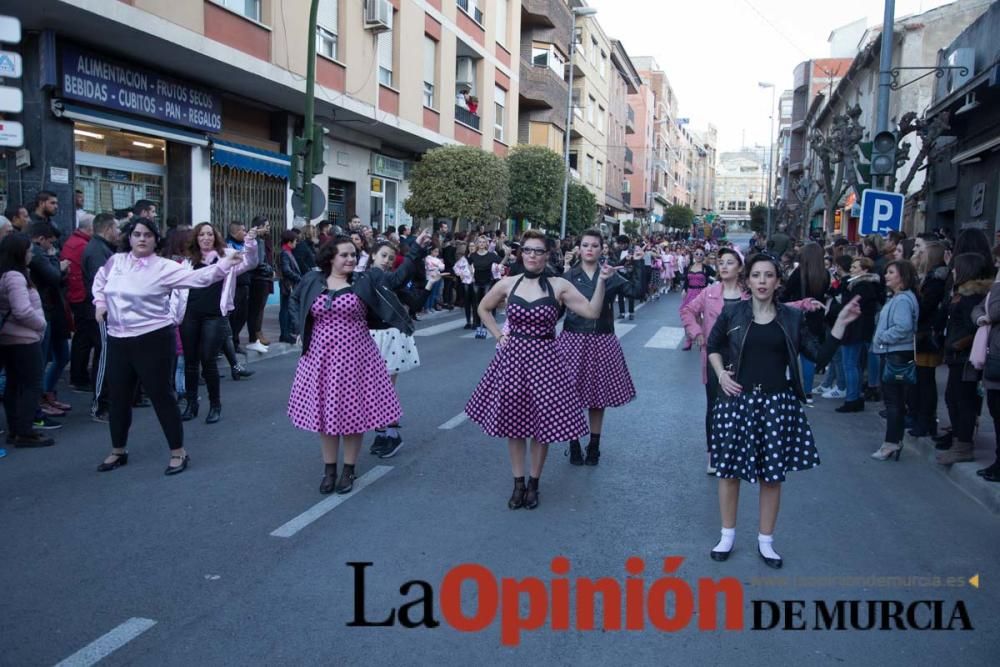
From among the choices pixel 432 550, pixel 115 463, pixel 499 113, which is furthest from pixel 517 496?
pixel 499 113

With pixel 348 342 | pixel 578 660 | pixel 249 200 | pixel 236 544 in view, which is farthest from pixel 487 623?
pixel 249 200

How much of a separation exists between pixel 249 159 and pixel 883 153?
12.4 m

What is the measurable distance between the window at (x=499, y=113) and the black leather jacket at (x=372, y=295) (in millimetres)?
25867

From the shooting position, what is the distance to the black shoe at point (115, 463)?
21.0 feet

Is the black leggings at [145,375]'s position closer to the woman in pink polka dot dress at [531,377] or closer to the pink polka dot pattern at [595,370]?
the woman in pink polka dot dress at [531,377]

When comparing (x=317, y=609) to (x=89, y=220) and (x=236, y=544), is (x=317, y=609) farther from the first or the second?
(x=89, y=220)

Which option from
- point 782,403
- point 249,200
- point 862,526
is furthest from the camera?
point 249,200

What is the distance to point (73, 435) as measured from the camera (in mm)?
7547

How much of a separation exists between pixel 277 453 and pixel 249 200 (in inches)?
512

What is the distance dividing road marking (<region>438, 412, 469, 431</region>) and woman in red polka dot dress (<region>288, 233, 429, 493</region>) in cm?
203

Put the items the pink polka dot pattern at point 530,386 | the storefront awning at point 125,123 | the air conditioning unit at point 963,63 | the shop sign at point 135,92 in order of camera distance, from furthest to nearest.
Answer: the air conditioning unit at point 963,63
the shop sign at point 135,92
the storefront awning at point 125,123
the pink polka dot pattern at point 530,386

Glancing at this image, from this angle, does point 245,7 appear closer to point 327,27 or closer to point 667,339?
point 327,27

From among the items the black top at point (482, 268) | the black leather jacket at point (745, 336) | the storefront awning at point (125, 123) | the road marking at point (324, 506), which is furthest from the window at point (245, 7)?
the black leather jacket at point (745, 336)

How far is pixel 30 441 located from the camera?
710 centimetres
